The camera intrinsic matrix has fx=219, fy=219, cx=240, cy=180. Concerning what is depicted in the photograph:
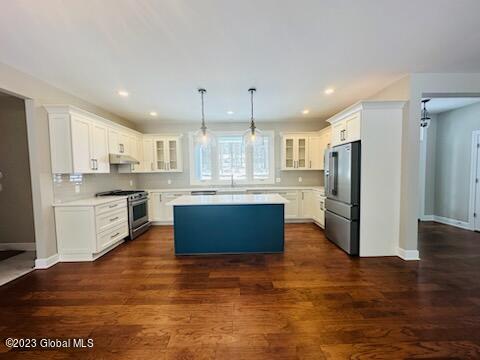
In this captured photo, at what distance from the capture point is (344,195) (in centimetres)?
378

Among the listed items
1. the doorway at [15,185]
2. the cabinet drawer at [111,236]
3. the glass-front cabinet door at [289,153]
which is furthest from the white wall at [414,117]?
the doorway at [15,185]

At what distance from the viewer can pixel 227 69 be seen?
299 centimetres

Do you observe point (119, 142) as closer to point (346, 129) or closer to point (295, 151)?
point (295, 151)

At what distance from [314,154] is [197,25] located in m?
4.65

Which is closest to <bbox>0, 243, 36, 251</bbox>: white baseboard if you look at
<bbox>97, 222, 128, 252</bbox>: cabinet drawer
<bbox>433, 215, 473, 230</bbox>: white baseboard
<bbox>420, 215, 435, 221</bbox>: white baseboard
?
<bbox>97, 222, 128, 252</bbox>: cabinet drawer

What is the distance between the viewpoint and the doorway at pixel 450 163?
499 centimetres

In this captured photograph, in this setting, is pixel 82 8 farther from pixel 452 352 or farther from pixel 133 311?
pixel 452 352

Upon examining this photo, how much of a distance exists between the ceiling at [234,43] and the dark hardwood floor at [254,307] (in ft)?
9.24

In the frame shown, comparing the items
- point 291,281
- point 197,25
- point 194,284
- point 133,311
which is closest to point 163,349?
point 133,311

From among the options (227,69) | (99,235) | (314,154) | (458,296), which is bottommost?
(458,296)

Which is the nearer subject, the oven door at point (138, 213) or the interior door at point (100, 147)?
the interior door at point (100, 147)

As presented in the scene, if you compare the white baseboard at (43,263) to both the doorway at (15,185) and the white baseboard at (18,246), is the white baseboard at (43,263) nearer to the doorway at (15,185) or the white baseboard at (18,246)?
the doorway at (15,185)

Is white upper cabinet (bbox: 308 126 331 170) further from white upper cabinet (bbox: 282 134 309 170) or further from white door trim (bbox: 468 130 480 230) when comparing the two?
white door trim (bbox: 468 130 480 230)

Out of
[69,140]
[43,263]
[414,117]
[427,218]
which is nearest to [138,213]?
[43,263]
